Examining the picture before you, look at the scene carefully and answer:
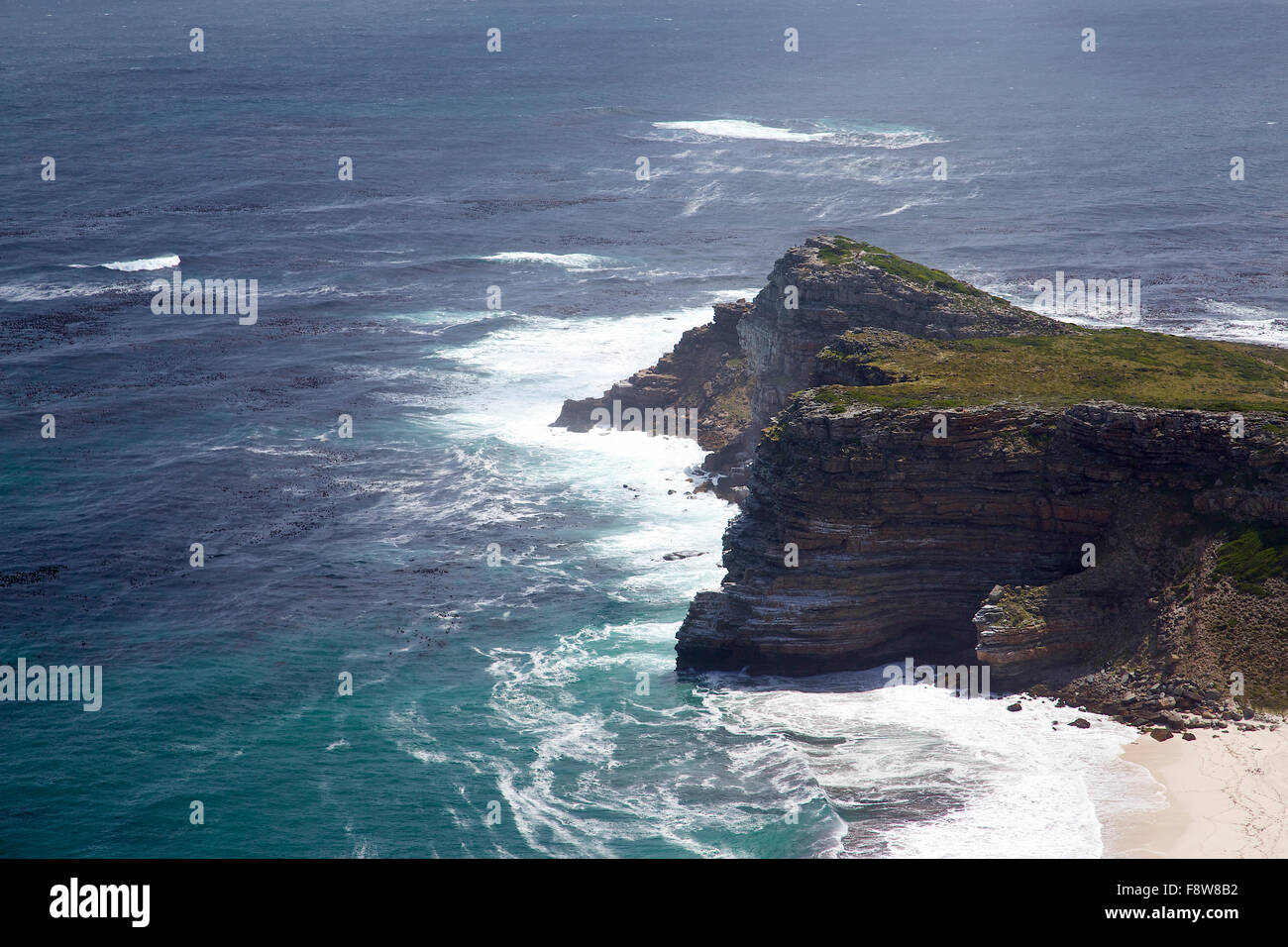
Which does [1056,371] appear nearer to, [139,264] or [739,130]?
[139,264]

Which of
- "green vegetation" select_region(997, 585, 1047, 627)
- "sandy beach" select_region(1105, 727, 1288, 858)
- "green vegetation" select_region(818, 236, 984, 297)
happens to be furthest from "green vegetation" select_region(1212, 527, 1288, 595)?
"green vegetation" select_region(818, 236, 984, 297)

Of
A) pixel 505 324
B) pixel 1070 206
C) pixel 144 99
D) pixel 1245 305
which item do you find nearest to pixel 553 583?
pixel 505 324

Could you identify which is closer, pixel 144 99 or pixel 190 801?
pixel 190 801

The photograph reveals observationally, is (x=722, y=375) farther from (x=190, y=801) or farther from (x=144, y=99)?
(x=144, y=99)

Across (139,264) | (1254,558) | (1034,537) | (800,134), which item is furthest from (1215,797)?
Answer: (800,134)

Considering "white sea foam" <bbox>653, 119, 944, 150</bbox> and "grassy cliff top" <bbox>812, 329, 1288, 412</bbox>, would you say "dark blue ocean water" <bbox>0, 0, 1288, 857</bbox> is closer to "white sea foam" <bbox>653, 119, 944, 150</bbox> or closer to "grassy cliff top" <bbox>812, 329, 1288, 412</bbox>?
"white sea foam" <bbox>653, 119, 944, 150</bbox>

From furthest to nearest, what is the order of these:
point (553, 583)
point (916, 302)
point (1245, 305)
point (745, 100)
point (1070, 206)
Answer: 1. point (745, 100)
2. point (1070, 206)
3. point (1245, 305)
4. point (916, 302)
5. point (553, 583)

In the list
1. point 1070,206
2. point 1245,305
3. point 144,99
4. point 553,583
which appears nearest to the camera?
point 553,583
